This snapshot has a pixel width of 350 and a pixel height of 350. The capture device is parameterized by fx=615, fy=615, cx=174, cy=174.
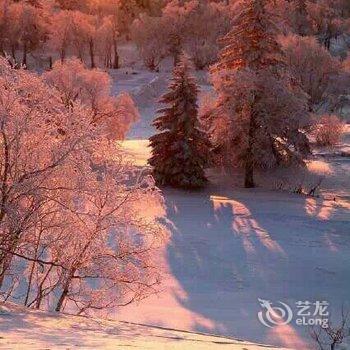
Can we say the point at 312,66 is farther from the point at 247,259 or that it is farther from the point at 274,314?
the point at 274,314

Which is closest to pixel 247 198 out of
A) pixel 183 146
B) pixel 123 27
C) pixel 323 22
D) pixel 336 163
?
pixel 183 146

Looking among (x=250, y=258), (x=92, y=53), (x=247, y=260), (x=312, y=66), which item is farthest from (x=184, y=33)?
(x=247, y=260)

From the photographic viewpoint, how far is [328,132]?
3472 centimetres

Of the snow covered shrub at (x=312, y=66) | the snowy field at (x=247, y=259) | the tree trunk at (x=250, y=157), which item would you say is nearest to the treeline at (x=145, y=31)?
A: the snow covered shrub at (x=312, y=66)

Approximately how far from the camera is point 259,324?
1334 centimetres

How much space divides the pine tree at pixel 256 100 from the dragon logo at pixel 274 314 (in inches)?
454

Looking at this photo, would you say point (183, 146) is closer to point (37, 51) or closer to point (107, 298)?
point (107, 298)

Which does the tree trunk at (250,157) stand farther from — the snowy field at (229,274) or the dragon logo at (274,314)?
the dragon logo at (274,314)

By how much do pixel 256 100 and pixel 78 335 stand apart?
18929 mm

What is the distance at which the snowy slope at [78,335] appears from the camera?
6.84 metres

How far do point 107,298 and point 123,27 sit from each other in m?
63.7

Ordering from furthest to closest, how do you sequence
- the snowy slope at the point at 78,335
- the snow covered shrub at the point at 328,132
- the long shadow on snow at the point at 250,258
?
the snow covered shrub at the point at 328,132, the long shadow on snow at the point at 250,258, the snowy slope at the point at 78,335

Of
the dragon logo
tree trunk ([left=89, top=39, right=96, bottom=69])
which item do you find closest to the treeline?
tree trunk ([left=89, top=39, right=96, bottom=69])

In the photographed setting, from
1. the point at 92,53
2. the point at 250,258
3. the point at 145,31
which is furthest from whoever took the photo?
the point at 145,31
